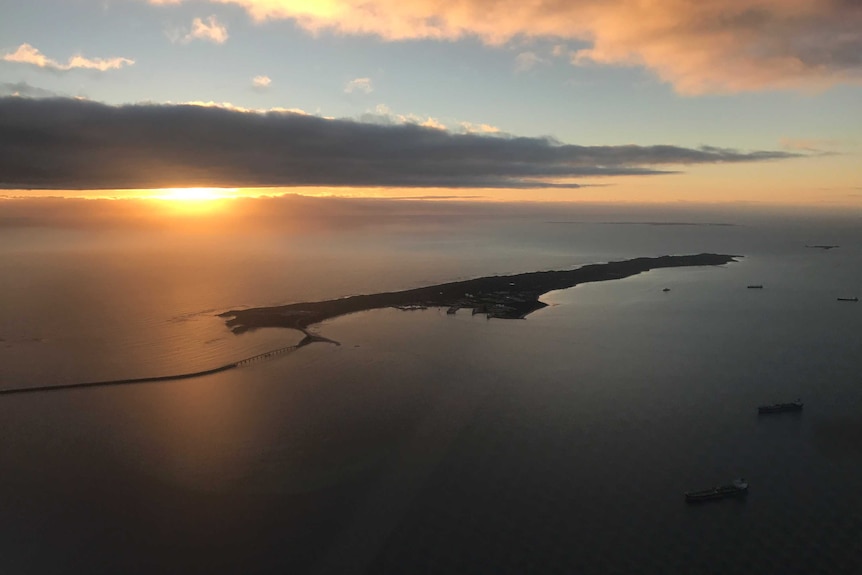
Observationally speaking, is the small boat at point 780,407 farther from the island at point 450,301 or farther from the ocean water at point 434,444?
the island at point 450,301

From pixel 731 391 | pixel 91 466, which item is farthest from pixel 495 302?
pixel 91 466

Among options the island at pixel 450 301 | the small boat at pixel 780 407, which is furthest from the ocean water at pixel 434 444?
the island at pixel 450 301

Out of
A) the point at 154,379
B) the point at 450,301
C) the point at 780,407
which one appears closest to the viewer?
the point at 780,407

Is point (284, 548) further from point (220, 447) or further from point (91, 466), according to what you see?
point (91, 466)

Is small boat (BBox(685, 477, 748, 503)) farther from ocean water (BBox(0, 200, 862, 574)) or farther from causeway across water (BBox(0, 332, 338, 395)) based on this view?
causeway across water (BBox(0, 332, 338, 395))

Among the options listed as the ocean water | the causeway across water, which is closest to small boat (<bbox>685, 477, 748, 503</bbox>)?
the ocean water

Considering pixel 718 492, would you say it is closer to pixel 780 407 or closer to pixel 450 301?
pixel 780 407

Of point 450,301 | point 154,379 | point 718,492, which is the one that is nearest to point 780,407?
point 718,492
